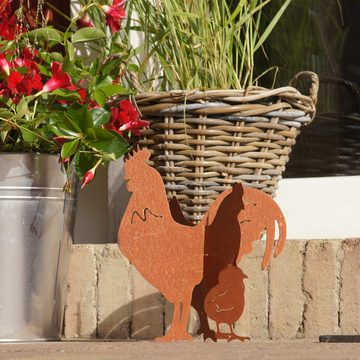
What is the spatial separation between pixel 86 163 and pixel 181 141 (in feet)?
0.72

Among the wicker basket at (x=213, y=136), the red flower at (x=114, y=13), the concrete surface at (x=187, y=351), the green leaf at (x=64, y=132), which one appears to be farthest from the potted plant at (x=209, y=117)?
the concrete surface at (x=187, y=351)

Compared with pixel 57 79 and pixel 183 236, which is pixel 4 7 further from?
pixel 183 236

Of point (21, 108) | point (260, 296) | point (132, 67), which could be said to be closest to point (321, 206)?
point (260, 296)

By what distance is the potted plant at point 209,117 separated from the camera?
2.10 metres

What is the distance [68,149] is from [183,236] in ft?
0.91

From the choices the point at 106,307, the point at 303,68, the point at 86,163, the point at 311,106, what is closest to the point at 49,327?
the point at 106,307

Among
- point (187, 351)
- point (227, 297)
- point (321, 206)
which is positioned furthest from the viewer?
point (321, 206)

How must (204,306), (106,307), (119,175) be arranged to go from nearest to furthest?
(204,306)
(106,307)
(119,175)

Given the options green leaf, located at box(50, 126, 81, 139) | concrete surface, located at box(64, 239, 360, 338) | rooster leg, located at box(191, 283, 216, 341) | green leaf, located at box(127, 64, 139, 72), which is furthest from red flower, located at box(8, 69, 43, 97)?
rooster leg, located at box(191, 283, 216, 341)

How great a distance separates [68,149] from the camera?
6.39 feet

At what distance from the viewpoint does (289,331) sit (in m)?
2.17

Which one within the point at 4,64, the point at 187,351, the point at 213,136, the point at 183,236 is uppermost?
the point at 4,64

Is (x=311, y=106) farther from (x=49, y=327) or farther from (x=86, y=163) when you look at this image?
(x=49, y=327)

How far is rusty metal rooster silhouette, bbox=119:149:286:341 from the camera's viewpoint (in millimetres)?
1921
